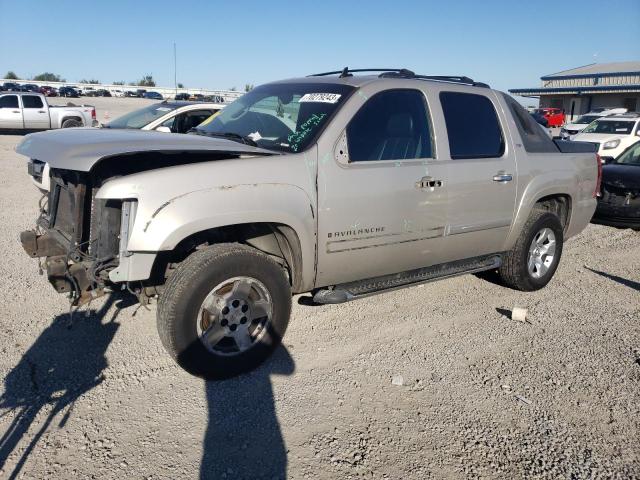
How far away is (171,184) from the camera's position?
10.1 ft

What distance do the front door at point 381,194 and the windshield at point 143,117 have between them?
17.4 feet

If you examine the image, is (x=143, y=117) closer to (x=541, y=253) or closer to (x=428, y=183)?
(x=428, y=183)

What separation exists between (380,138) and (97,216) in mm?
2051

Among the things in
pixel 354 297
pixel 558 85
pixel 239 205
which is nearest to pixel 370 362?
pixel 354 297

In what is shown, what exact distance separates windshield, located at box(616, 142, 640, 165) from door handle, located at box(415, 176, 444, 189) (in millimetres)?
6884

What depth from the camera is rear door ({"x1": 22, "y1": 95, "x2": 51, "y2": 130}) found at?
67.2ft

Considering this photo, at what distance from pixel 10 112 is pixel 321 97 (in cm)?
2048

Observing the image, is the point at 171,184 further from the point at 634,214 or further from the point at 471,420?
the point at 634,214

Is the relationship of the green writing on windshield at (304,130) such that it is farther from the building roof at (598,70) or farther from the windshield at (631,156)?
the building roof at (598,70)

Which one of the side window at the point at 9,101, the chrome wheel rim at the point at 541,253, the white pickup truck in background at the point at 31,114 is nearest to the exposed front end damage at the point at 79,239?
the chrome wheel rim at the point at 541,253

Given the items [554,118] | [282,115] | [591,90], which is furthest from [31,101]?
[591,90]

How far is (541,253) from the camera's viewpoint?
17.8ft

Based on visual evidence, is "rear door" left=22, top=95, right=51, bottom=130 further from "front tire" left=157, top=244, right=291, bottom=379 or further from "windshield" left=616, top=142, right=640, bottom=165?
"front tire" left=157, top=244, right=291, bottom=379

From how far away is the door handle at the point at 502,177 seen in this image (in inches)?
182
